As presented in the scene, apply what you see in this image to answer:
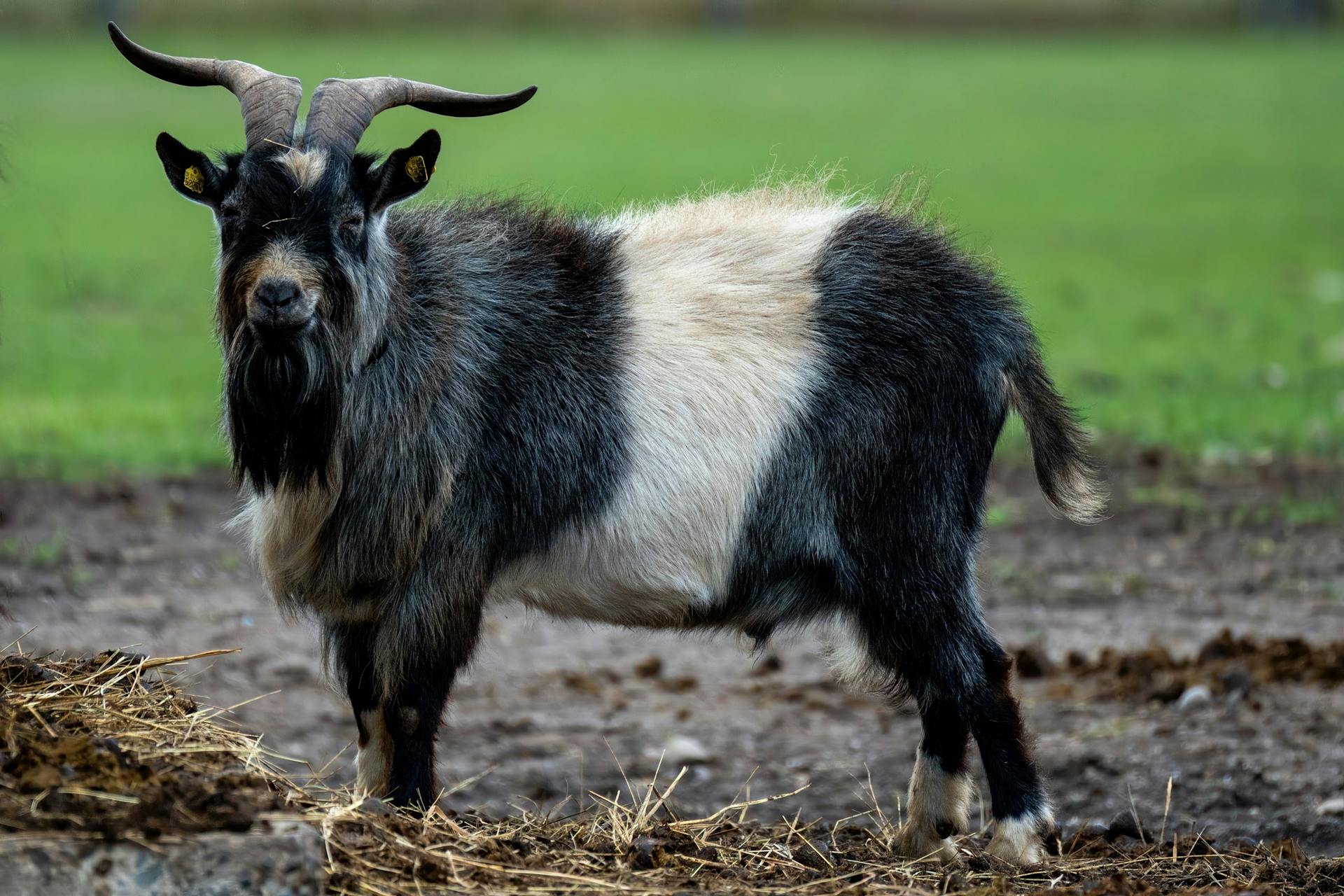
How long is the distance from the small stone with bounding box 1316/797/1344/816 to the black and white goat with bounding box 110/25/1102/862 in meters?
1.09

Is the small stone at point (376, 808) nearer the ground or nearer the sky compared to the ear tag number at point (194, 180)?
nearer the ground

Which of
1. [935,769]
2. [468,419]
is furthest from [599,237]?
[935,769]

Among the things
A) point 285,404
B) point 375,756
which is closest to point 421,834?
point 375,756

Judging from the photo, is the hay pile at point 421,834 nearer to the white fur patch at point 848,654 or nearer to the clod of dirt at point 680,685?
the white fur patch at point 848,654

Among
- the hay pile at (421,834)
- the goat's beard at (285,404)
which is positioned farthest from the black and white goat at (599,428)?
the hay pile at (421,834)

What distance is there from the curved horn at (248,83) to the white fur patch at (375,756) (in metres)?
1.86

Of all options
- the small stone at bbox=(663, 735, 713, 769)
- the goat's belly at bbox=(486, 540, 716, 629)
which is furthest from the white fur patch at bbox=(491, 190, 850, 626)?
the small stone at bbox=(663, 735, 713, 769)

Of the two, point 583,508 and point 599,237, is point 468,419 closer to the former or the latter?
point 583,508

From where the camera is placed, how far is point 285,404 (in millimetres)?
4809

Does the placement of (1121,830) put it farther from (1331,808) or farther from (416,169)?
(416,169)

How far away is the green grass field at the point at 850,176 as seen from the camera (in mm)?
11750

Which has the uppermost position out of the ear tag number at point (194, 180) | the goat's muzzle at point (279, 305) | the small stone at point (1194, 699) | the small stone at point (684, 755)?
the ear tag number at point (194, 180)

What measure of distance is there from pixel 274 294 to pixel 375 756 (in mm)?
1601

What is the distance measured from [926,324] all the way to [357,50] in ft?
97.6
